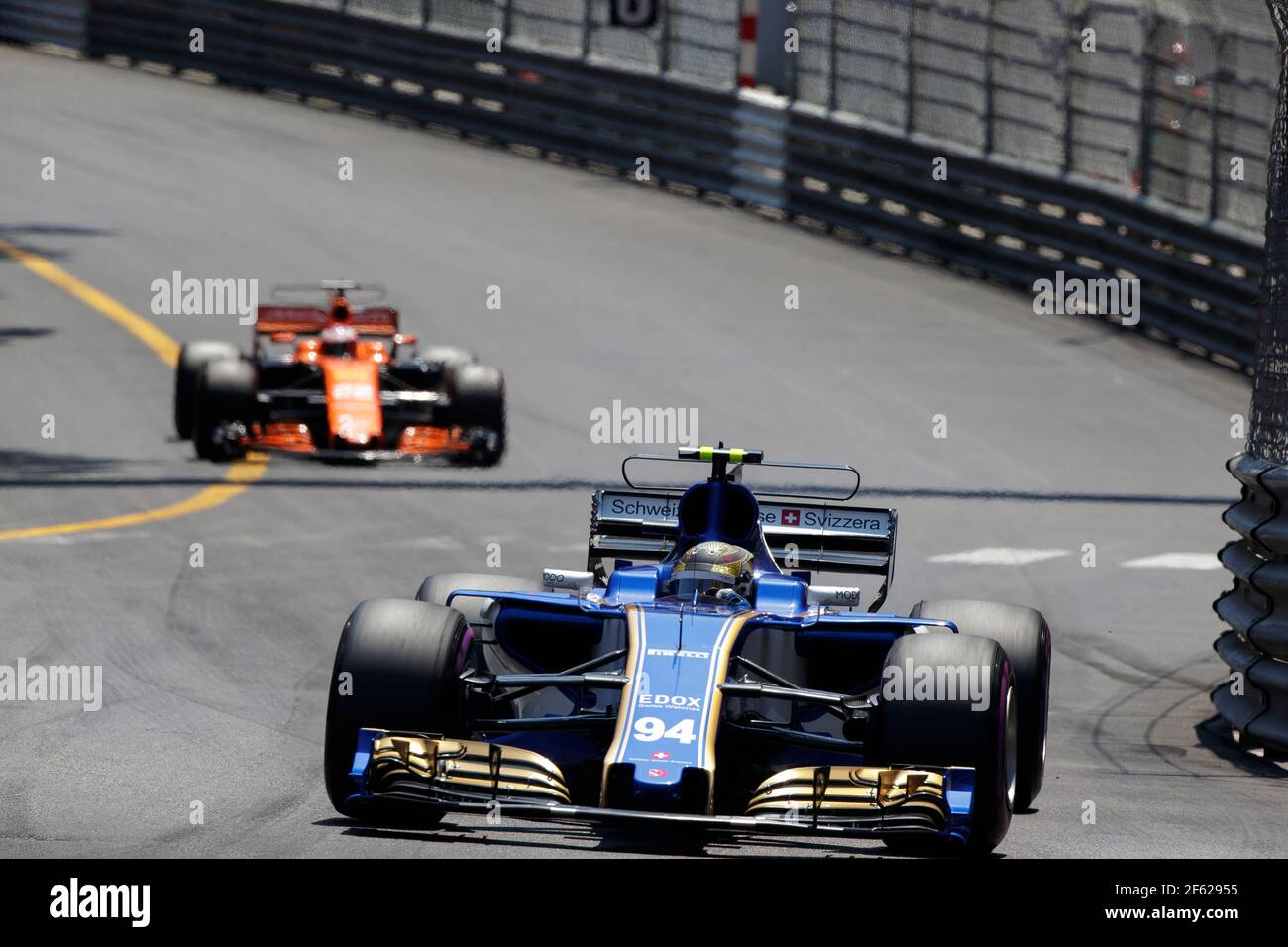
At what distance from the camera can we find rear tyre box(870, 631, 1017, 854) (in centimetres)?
830

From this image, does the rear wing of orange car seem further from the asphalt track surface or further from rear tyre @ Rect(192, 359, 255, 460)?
the asphalt track surface

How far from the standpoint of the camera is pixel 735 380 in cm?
2212

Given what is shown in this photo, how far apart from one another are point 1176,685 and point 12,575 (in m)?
6.89

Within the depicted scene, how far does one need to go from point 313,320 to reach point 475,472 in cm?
183

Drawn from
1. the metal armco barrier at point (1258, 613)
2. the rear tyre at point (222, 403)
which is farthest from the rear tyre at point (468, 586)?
the rear tyre at point (222, 403)

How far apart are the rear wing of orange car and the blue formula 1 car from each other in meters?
8.52

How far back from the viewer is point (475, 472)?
18.3 m

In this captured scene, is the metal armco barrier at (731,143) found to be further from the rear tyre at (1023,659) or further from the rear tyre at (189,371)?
the rear tyre at (1023,659)

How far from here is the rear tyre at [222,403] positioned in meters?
17.8

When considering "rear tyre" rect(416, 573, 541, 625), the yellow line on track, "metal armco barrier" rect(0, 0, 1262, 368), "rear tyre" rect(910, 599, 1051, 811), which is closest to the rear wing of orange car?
the yellow line on track

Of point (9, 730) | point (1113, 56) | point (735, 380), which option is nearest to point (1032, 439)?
point (735, 380)

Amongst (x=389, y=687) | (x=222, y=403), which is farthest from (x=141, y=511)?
(x=389, y=687)

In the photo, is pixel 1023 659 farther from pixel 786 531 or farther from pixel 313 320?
pixel 313 320
